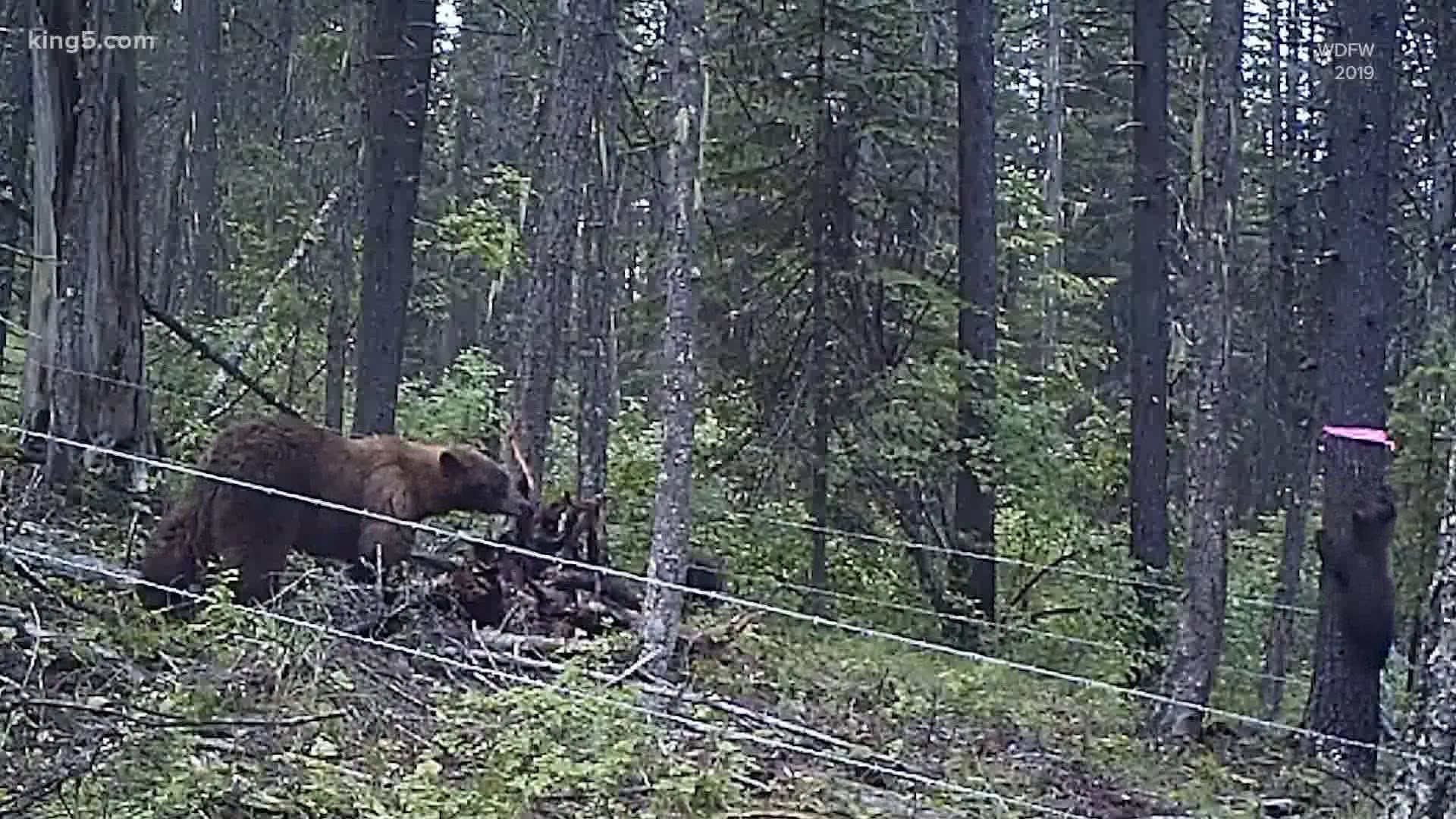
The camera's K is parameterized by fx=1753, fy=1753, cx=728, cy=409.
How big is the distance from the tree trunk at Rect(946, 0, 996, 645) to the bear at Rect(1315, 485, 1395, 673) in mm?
5424

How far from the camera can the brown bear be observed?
29.5 feet

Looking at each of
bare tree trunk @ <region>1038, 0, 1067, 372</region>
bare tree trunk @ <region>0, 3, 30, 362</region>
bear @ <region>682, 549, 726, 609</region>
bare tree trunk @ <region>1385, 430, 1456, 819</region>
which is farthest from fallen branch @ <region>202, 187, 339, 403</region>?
bare tree trunk @ <region>1385, 430, 1456, 819</region>

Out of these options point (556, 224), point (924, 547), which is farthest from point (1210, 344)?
point (556, 224)

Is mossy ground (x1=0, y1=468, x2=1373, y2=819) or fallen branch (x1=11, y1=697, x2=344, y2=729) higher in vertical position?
fallen branch (x1=11, y1=697, x2=344, y2=729)

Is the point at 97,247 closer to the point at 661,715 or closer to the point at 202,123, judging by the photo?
the point at 661,715

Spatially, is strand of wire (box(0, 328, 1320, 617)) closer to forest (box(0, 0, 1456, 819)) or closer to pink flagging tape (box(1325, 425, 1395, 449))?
forest (box(0, 0, 1456, 819))

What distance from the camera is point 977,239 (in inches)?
639

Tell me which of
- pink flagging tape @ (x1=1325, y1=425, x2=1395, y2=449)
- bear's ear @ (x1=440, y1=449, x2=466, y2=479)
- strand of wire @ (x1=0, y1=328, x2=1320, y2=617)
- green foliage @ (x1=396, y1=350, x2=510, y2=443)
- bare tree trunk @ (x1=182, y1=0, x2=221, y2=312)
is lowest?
strand of wire @ (x1=0, y1=328, x2=1320, y2=617)

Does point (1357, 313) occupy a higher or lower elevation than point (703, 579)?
higher

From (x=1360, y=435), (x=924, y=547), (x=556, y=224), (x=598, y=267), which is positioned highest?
(x=556, y=224)

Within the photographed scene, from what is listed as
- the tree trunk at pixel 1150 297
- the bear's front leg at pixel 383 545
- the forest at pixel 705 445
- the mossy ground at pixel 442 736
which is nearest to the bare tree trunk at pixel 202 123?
the forest at pixel 705 445

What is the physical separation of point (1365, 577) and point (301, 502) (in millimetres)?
6167

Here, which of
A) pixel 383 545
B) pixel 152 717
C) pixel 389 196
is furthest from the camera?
pixel 389 196

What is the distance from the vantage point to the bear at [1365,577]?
10.2m
